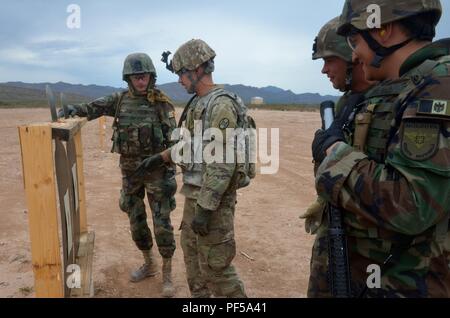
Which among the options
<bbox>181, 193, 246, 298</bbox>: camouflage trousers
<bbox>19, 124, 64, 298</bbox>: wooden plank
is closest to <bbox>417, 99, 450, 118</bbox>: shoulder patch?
<bbox>19, 124, 64, 298</bbox>: wooden plank

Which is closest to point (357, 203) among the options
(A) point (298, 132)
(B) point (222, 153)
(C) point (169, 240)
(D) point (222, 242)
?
(B) point (222, 153)

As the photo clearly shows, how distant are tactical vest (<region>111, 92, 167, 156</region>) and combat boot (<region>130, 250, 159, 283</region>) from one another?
1059mm

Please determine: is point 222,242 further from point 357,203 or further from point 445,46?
point 445,46

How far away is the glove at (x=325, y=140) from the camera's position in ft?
5.35

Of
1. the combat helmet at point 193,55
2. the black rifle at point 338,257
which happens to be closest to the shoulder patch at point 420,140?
the black rifle at point 338,257

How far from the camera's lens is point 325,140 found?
1.66 meters

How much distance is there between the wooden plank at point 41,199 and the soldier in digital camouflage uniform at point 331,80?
52.2 inches

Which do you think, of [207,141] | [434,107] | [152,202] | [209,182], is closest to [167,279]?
[152,202]

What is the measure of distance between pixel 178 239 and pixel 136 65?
2.36m

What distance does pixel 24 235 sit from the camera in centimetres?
512

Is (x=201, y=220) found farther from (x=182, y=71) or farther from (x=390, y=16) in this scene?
(x=390, y=16)

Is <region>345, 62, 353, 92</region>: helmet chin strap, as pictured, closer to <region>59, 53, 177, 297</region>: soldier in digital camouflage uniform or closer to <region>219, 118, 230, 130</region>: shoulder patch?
<region>219, 118, 230, 130</region>: shoulder patch

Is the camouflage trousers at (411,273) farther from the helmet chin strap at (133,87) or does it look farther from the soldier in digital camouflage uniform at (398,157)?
the helmet chin strap at (133,87)

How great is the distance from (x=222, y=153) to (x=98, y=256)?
2.56 meters
